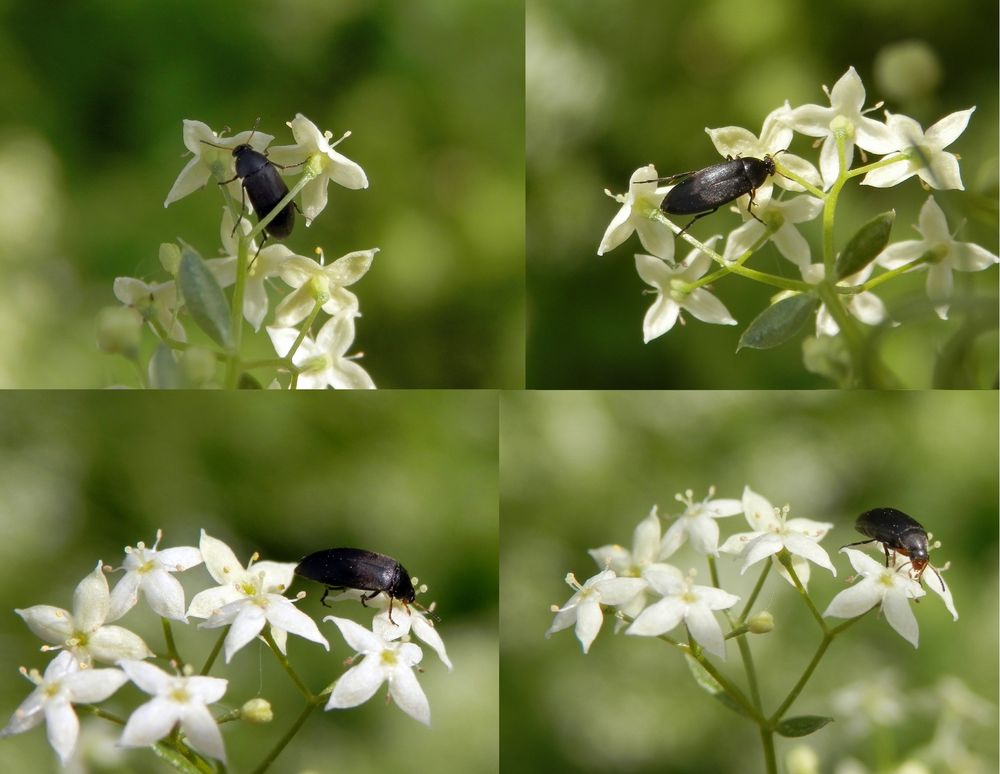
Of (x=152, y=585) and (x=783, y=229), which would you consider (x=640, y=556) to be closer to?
(x=783, y=229)

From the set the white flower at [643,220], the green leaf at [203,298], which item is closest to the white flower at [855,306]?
the white flower at [643,220]

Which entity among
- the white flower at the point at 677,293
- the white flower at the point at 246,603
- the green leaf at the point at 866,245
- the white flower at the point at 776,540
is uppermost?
the white flower at the point at 677,293

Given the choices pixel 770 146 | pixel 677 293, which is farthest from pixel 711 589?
pixel 770 146

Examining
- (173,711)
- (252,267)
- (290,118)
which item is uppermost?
(290,118)

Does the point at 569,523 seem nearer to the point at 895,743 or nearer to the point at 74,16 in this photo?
the point at 895,743

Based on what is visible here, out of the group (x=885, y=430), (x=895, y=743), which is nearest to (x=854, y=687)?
(x=895, y=743)

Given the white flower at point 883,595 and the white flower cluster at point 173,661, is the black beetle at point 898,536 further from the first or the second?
the white flower cluster at point 173,661
